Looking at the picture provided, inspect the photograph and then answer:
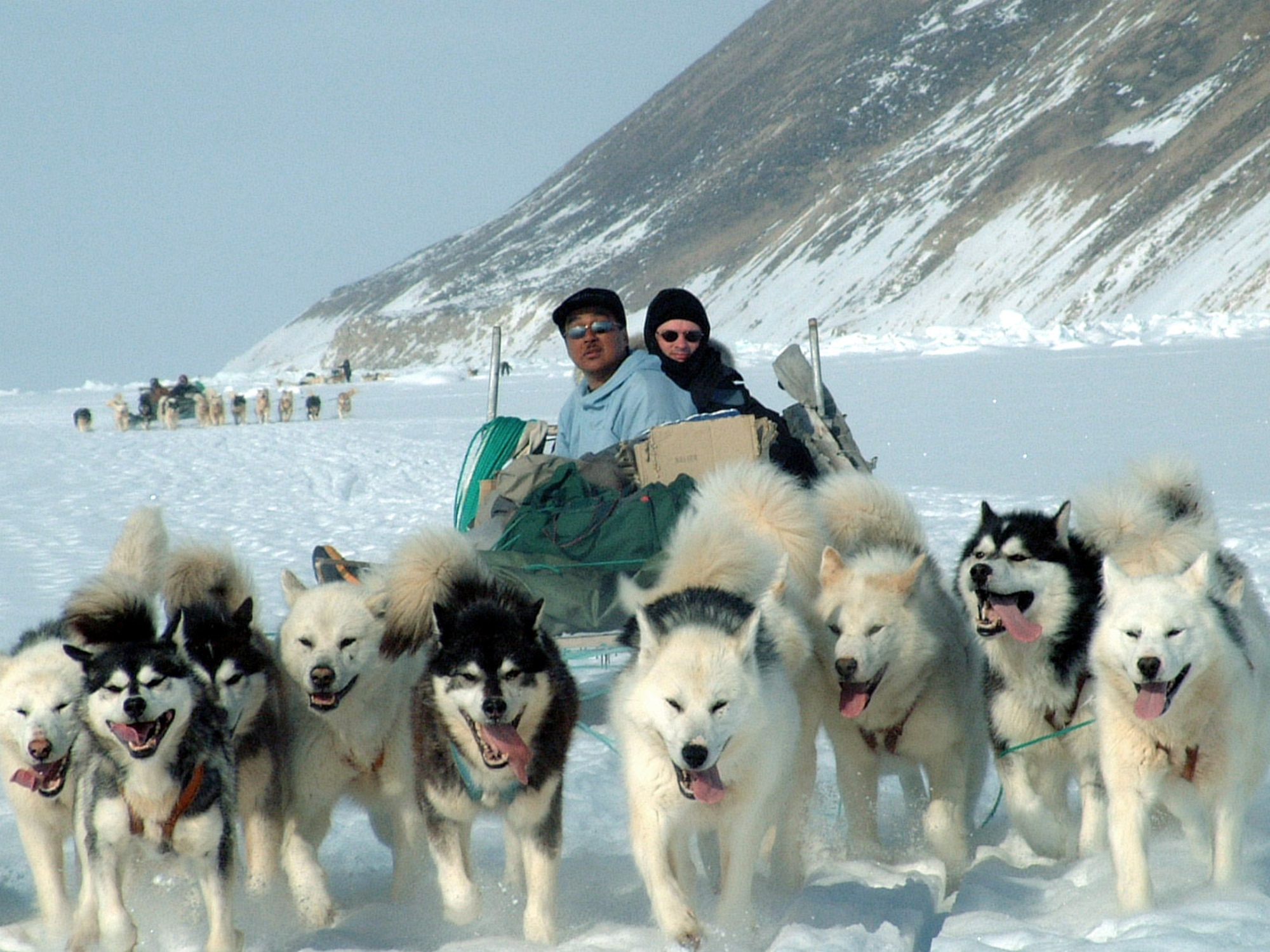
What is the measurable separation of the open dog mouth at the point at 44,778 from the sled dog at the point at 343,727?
61 centimetres

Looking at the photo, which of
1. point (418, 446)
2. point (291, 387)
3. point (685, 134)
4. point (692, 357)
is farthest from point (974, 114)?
point (692, 357)

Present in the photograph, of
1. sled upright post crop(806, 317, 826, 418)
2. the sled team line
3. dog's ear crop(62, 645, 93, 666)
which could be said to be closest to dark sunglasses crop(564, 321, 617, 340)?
sled upright post crop(806, 317, 826, 418)

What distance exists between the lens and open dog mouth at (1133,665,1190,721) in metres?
3.12

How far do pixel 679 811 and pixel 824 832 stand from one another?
3.45 feet

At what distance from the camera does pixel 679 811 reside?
3.23m

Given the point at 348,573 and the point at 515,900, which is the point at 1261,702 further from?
the point at 348,573

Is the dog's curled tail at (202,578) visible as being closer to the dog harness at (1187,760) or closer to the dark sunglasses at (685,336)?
the dog harness at (1187,760)

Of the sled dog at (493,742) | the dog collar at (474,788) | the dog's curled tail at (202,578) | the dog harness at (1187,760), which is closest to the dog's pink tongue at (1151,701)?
the dog harness at (1187,760)

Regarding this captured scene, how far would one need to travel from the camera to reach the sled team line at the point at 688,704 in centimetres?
316

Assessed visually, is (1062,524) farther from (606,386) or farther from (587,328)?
(587,328)

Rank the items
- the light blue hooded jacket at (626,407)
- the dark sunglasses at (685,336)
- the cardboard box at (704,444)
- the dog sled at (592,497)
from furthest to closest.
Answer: the dark sunglasses at (685,336), the light blue hooded jacket at (626,407), the cardboard box at (704,444), the dog sled at (592,497)

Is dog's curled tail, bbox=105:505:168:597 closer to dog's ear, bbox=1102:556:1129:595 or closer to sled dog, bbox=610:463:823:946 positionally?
sled dog, bbox=610:463:823:946

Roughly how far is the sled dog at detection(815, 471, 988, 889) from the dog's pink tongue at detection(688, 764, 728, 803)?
0.69 meters

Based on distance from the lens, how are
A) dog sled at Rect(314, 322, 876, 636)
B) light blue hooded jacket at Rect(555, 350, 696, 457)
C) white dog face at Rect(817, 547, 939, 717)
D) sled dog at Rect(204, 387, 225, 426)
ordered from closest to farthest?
white dog face at Rect(817, 547, 939, 717) < dog sled at Rect(314, 322, 876, 636) < light blue hooded jacket at Rect(555, 350, 696, 457) < sled dog at Rect(204, 387, 225, 426)
